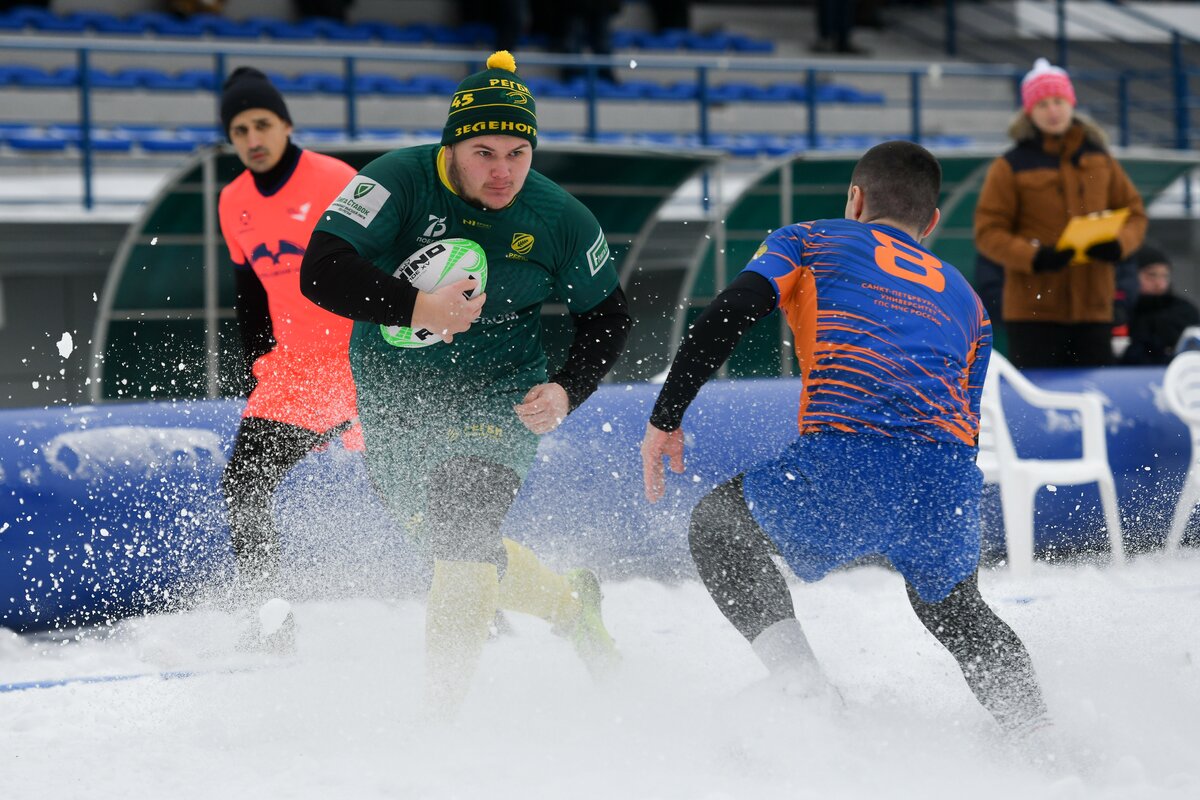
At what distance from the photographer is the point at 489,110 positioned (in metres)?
3.52

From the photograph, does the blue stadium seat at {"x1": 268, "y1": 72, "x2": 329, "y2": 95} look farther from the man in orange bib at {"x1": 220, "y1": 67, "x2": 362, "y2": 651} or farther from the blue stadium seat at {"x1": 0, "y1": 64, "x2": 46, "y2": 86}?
the man in orange bib at {"x1": 220, "y1": 67, "x2": 362, "y2": 651}

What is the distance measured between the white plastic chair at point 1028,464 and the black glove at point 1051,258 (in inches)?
18.7

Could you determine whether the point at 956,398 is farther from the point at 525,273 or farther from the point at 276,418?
the point at 276,418

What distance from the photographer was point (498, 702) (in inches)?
145

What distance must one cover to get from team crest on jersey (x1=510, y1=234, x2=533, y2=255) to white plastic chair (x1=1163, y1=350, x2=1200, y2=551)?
3.96 metres

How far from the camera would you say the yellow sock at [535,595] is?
4.03 metres

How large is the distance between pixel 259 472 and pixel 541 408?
123 centimetres

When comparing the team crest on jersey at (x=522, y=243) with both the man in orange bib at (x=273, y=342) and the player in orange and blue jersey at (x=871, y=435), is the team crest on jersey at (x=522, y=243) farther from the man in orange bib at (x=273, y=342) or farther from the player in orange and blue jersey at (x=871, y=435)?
the man in orange bib at (x=273, y=342)

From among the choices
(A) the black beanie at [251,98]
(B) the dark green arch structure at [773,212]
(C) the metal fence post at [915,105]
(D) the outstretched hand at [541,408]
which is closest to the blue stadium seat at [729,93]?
(C) the metal fence post at [915,105]

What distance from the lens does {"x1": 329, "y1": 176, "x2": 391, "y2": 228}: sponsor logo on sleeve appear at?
354cm

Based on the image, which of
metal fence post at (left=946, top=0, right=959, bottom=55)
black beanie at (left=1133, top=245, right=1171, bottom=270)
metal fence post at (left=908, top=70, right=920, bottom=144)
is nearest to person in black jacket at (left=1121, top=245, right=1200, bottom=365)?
black beanie at (left=1133, top=245, right=1171, bottom=270)

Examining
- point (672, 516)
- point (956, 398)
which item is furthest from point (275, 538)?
point (956, 398)

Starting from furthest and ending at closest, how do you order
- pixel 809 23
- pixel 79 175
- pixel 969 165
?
pixel 809 23 → pixel 79 175 → pixel 969 165

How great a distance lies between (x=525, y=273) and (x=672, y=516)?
2271mm
